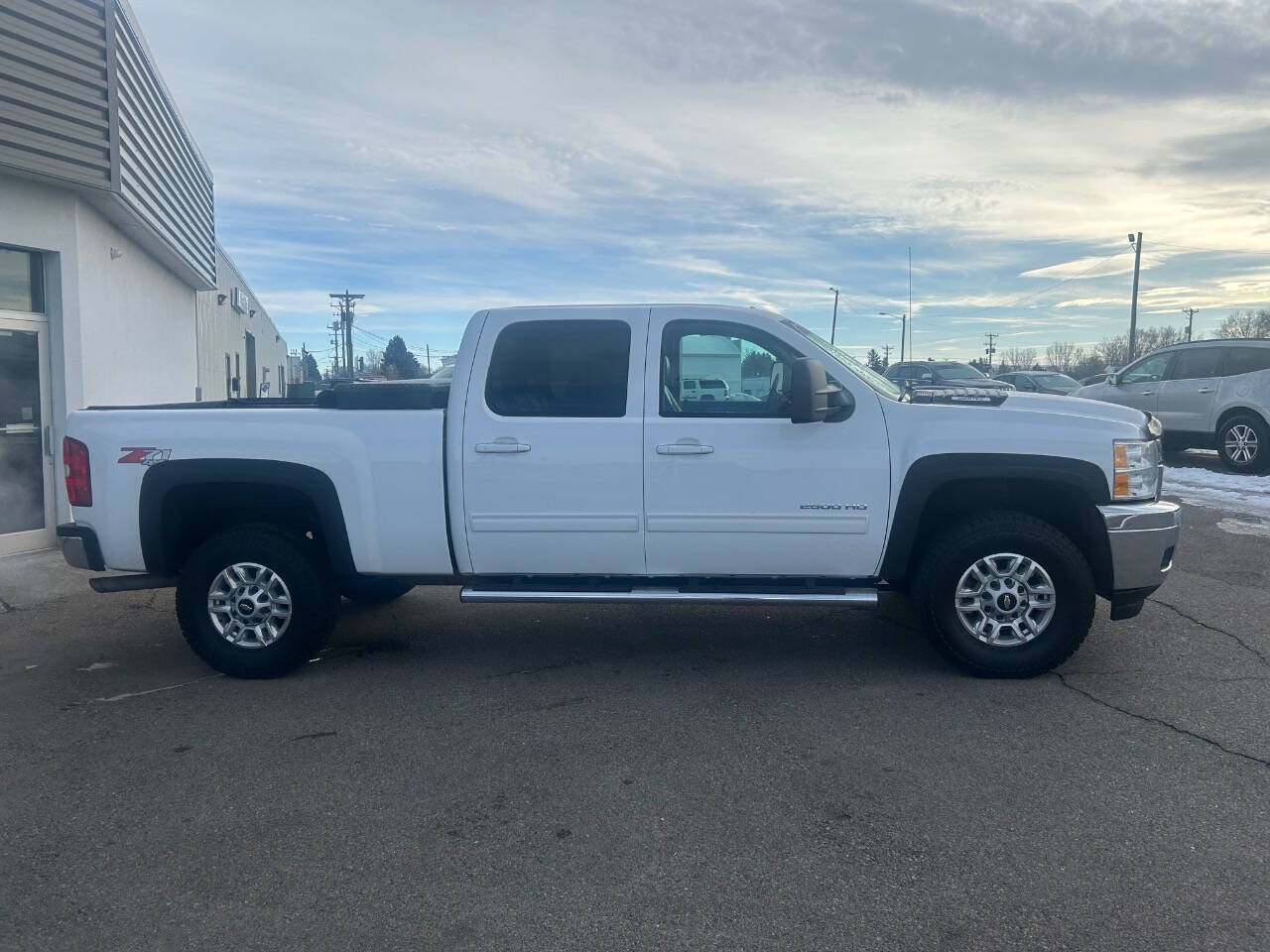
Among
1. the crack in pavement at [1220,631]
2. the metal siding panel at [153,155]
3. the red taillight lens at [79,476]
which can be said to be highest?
the metal siding panel at [153,155]

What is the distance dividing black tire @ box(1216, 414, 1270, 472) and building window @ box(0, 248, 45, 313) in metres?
15.0

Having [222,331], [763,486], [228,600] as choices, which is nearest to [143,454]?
[228,600]

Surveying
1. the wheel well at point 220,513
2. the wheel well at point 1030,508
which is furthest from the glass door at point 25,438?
the wheel well at point 1030,508

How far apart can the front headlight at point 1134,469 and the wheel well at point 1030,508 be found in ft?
0.64

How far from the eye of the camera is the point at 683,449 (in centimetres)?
543

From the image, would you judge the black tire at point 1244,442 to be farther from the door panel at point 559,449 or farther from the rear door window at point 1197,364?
the door panel at point 559,449

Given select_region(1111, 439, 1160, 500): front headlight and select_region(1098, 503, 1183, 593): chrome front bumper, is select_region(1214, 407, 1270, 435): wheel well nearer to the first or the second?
select_region(1111, 439, 1160, 500): front headlight

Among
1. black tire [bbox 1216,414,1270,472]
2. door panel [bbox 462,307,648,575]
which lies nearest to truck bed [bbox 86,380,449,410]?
door panel [bbox 462,307,648,575]

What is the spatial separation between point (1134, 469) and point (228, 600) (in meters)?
5.12

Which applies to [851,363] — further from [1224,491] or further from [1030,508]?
[1224,491]

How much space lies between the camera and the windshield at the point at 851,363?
5.59 meters

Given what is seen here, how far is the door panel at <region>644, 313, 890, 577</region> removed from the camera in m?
5.40

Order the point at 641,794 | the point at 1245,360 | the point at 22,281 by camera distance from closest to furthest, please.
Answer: the point at 641,794
the point at 22,281
the point at 1245,360

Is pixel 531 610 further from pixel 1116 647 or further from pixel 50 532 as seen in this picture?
pixel 50 532
